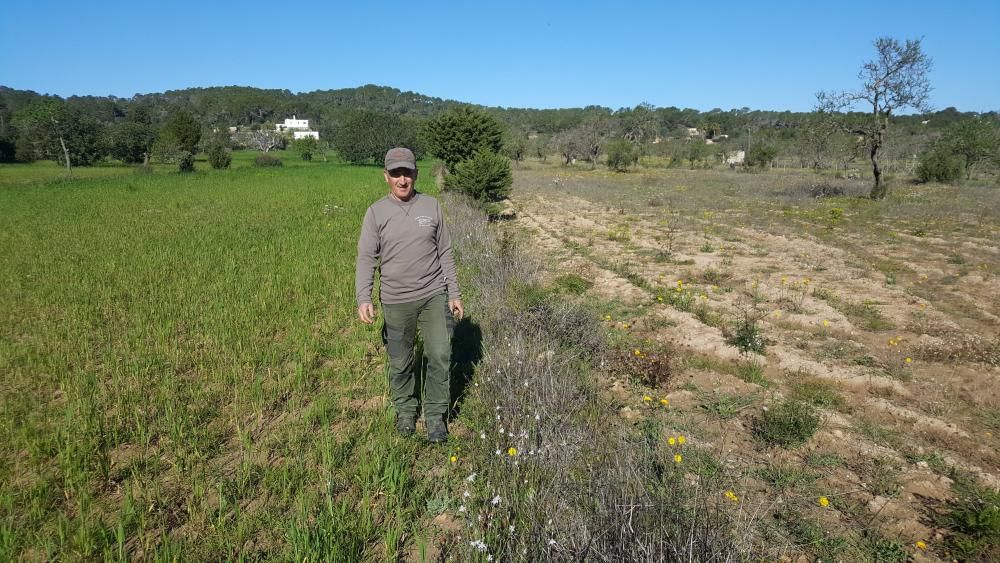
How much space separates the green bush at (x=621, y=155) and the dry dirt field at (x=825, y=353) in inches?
1386

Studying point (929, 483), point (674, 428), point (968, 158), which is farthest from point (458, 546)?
point (968, 158)

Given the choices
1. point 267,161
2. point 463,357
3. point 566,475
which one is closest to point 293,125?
point 267,161

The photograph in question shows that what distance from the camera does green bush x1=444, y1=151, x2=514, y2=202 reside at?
16641 mm

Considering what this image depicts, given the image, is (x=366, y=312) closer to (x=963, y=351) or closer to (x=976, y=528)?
(x=976, y=528)

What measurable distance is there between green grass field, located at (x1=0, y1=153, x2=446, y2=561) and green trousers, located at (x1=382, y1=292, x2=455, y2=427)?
0.28m

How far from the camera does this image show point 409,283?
3.39 metres

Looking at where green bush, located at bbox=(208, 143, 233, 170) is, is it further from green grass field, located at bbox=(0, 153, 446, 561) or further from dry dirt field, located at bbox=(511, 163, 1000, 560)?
dry dirt field, located at bbox=(511, 163, 1000, 560)

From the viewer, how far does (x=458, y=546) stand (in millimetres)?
2531

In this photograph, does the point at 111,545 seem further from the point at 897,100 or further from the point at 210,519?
the point at 897,100

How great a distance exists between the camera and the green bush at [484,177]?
1664 cm

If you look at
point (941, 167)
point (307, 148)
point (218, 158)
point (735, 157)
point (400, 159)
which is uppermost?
point (307, 148)

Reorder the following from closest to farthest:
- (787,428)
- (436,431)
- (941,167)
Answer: (436,431)
(787,428)
(941,167)

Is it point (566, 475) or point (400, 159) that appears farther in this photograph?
point (400, 159)

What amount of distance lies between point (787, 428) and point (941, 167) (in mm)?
34438
